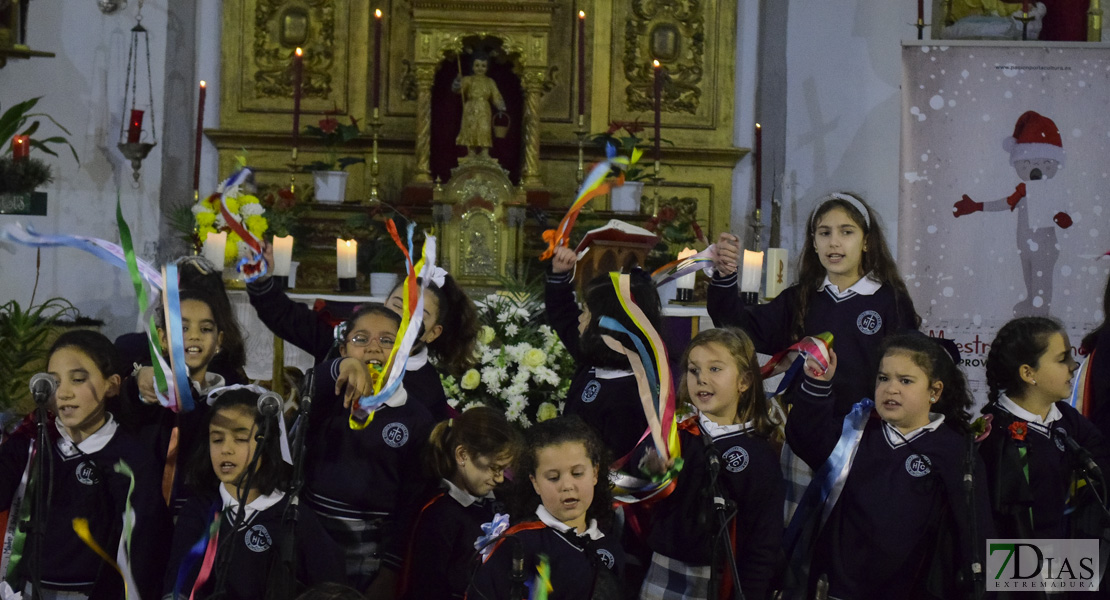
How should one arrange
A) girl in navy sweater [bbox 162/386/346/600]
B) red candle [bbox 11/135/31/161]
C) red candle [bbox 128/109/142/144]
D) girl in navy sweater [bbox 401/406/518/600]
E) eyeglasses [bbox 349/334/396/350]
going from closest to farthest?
girl in navy sweater [bbox 162/386/346/600] < girl in navy sweater [bbox 401/406/518/600] < eyeglasses [bbox 349/334/396/350] < red candle [bbox 11/135/31/161] < red candle [bbox 128/109/142/144]

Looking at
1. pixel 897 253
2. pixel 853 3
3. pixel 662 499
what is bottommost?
pixel 662 499

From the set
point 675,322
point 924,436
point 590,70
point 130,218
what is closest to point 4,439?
point 924,436

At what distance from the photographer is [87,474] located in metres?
2.81

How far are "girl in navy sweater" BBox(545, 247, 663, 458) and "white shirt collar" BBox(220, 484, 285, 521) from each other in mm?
795

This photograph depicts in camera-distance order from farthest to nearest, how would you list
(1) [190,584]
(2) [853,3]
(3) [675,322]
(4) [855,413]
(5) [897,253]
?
(2) [853,3] → (5) [897,253] → (3) [675,322] → (4) [855,413] → (1) [190,584]

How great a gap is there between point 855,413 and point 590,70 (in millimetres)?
3449

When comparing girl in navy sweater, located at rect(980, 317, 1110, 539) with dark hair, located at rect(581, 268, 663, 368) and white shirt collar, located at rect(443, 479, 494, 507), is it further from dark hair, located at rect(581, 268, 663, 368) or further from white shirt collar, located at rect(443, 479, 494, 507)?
white shirt collar, located at rect(443, 479, 494, 507)

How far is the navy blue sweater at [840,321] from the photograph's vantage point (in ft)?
10.5

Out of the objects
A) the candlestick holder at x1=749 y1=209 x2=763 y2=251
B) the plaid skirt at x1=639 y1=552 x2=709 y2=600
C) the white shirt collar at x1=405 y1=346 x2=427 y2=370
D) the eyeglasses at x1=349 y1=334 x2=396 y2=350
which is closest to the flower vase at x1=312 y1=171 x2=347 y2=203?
the candlestick holder at x1=749 y1=209 x2=763 y2=251

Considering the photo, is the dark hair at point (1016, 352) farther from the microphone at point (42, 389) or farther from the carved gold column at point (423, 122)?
the carved gold column at point (423, 122)

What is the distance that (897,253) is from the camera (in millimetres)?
5594

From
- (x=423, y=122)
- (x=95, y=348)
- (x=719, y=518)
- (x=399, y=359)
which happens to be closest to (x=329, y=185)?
(x=423, y=122)

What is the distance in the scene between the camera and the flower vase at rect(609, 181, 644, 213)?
5449 mm

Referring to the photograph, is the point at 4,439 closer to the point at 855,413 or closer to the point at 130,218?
the point at 855,413
